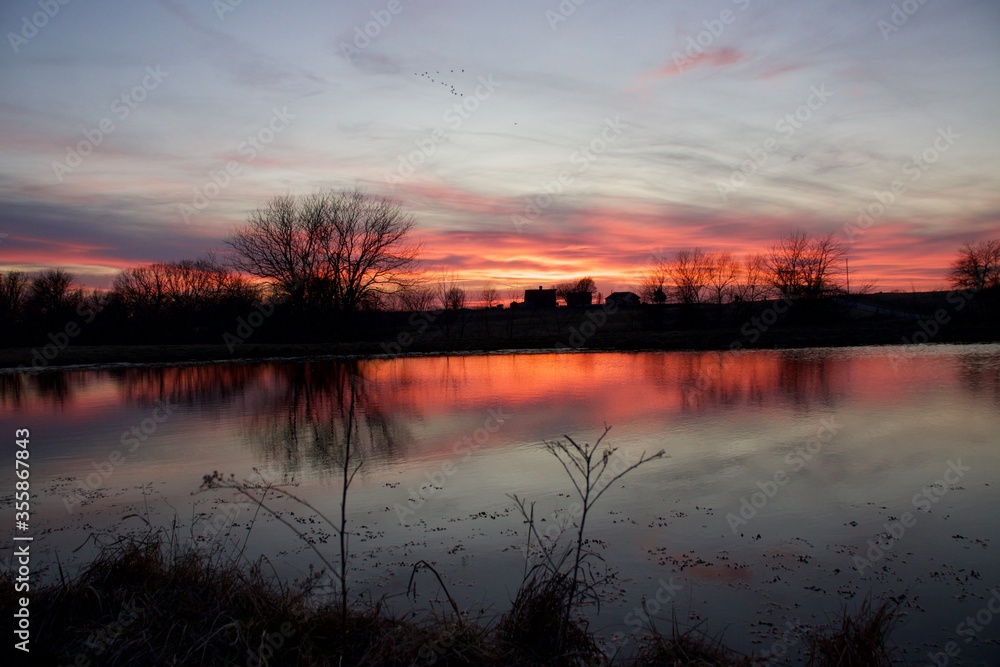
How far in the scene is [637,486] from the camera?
23.2ft

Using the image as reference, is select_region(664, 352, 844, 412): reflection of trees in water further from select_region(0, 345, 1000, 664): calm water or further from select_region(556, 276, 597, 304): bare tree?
select_region(556, 276, 597, 304): bare tree

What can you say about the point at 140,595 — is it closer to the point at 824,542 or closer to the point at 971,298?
Answer: the point at 824,542

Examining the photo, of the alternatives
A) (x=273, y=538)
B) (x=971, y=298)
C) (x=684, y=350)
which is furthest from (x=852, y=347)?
(x=273, y=538)

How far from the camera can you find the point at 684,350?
95.8 feet

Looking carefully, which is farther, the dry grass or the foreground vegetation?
the foreground vegetation

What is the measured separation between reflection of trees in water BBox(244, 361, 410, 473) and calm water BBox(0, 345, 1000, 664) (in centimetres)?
7

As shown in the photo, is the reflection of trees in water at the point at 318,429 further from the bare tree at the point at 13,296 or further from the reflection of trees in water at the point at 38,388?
the bare tree at the point at 13,296

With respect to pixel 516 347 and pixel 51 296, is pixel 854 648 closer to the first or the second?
pixel 516 347

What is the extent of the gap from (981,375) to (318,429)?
15.7 m

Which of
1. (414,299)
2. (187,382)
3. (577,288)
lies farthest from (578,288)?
(187,382)

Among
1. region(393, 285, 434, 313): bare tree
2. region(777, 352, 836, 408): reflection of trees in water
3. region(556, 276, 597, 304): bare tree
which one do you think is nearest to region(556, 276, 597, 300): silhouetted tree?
region(556, 276, 597, 304): bare tree

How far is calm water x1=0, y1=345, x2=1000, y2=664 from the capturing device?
451cm

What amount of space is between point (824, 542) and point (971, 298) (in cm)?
5135

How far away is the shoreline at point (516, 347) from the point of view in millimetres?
28109
